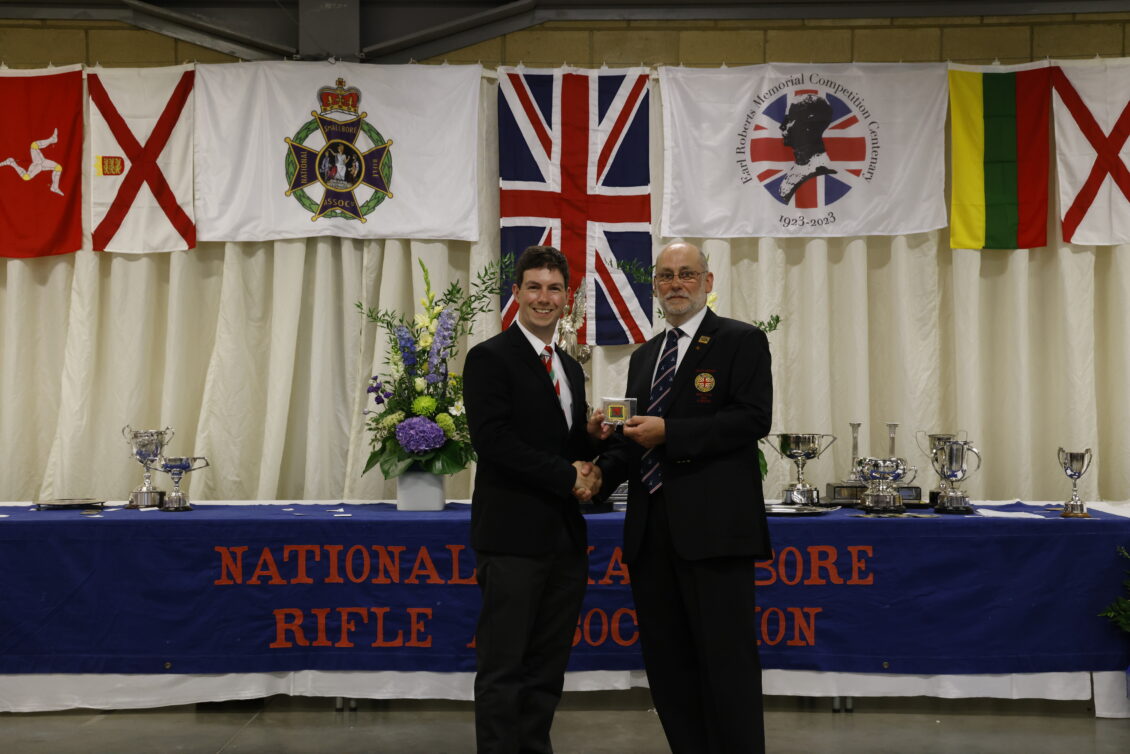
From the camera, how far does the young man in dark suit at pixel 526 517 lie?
2740 millimetres

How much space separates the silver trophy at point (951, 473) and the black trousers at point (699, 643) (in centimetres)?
178

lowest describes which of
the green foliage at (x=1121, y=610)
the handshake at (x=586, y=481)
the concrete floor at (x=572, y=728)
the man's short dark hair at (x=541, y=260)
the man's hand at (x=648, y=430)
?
the concrete floor at (x=572, y=728)

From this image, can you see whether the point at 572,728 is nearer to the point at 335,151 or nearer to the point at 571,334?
the point at 571,334

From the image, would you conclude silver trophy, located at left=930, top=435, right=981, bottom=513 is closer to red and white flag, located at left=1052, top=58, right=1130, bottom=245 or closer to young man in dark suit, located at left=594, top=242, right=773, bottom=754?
young man in dark suit, located at left=594, top=242, right=773, bottom=754

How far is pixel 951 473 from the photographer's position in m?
4.26

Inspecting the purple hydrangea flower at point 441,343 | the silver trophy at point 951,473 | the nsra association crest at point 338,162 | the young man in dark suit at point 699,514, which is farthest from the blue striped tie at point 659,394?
the nsra association crest at point 338,162

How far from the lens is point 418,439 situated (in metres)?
4.09

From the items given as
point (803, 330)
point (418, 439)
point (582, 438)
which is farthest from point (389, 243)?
point (582, 438)

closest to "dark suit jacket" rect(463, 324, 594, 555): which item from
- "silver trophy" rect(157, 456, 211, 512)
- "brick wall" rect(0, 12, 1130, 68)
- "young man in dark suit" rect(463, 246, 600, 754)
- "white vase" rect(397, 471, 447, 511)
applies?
"young man in dark suit" rect(463, 246, 600, 754)

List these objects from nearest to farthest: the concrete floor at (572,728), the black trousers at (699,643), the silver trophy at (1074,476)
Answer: the black trousers at (699,643) < the concrete floor at (572,728) < the silver trophy at (1074,476)

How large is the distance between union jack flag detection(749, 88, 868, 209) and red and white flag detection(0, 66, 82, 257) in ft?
12.6

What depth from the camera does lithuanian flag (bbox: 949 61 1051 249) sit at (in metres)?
5.56

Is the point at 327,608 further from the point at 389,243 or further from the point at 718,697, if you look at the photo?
the point at 389,243

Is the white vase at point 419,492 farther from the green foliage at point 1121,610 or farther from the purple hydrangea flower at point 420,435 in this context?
the green foliage at point 1121,610
